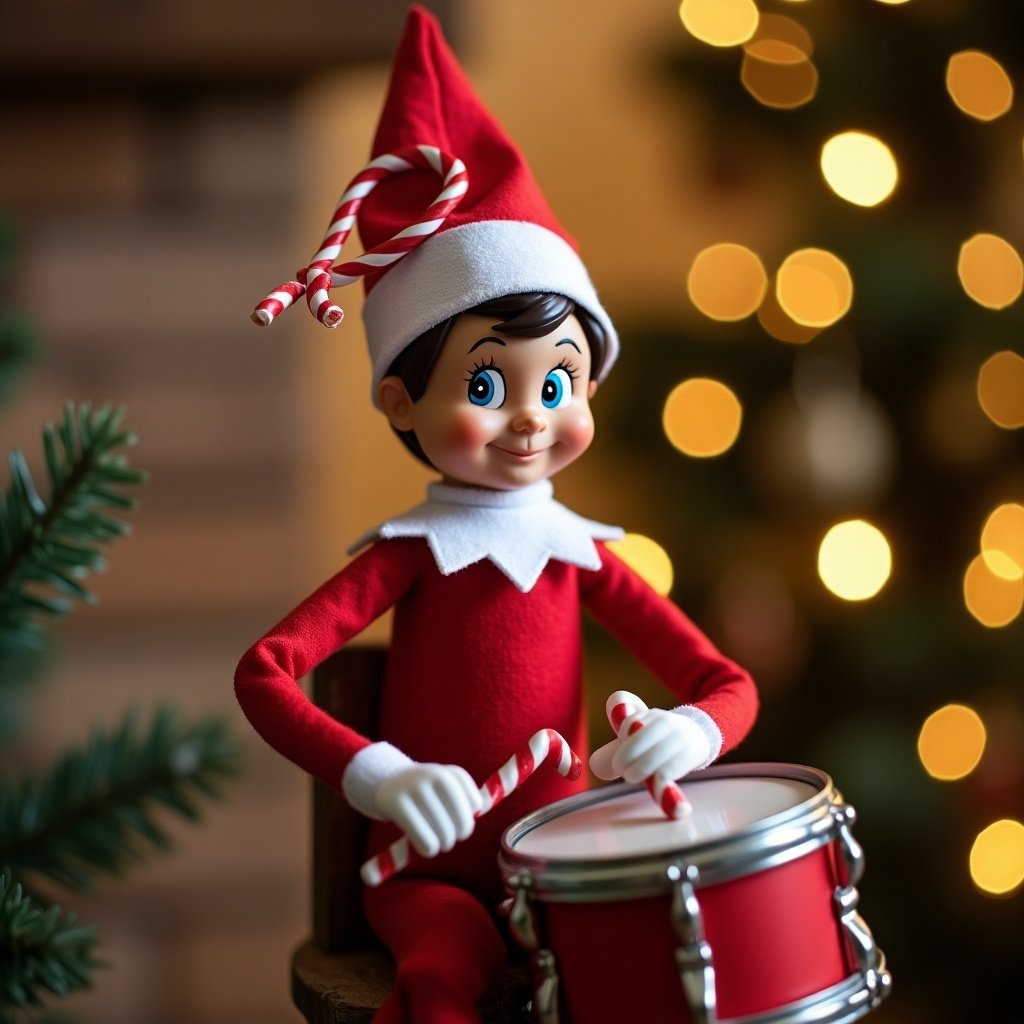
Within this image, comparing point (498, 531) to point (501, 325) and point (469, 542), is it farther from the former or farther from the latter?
point (501, 325)

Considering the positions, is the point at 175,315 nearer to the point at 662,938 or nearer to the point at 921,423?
the point at 921,423

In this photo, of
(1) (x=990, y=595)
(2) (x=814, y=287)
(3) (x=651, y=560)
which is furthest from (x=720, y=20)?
(1) (x=990, y=595)

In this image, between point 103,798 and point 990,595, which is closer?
point 103,798

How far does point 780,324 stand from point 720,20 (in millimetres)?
471

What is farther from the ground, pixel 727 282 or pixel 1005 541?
pixel 727 282

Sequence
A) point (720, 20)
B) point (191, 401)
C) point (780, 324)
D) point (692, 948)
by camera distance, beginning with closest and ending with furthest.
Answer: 1. point (692, 948)
2. point (191, 401)
3. point (780, 324)
4. point (720, 20)

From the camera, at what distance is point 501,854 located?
0.67 meters

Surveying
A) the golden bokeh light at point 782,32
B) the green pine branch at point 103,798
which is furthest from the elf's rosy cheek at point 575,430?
the golden bokeh light at point 782,32

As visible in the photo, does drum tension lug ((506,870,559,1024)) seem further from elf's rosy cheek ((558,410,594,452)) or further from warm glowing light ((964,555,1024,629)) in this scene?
warm glowing light ((964,555,1024,629))

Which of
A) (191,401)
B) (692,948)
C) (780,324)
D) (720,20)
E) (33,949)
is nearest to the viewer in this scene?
(692,948)

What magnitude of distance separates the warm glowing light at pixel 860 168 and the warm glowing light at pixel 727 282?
0.16 metres

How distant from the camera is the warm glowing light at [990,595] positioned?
1.51 m

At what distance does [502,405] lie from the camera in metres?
0.78

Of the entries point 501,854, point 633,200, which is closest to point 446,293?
point 501,854
